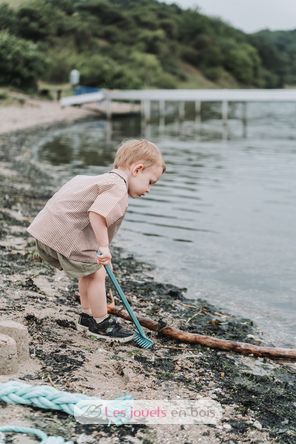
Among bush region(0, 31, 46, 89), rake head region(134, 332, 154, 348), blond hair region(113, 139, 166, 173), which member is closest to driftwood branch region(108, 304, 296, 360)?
rake head region(134, 332, 154, 348)

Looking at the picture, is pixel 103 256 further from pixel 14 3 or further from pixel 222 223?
pixel 14 3

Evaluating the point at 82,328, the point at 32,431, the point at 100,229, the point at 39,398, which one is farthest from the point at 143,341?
the point at 32,431

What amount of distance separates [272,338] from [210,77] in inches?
3112

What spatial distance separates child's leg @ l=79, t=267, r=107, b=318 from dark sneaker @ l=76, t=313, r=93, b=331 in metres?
0.05

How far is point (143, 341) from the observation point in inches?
188

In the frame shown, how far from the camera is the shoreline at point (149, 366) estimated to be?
3.44m

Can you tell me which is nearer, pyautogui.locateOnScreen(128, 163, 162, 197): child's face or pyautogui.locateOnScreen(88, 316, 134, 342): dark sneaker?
pyautogui.locateOnScreen(128, 163, 162, 197): child's face

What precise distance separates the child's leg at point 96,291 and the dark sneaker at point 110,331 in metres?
0.06

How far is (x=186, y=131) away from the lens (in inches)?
1302

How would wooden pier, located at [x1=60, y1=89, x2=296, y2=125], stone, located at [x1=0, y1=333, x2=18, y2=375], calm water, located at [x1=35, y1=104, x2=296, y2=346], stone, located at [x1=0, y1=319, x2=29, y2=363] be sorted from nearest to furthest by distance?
stone, located at [x1=0, y1=333, x2=18, y2=375] → stone, located at [x1=0, y1=319, x2=29, y2=363] → calm water, located at [x1=35, y1=104, x2=296, y2=346] → wooden pier, located at [x1=60, y1=89, x2=296, y2=125]

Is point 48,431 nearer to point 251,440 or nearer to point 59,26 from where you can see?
point 251,440

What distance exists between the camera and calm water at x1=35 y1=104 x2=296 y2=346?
23.8 ft

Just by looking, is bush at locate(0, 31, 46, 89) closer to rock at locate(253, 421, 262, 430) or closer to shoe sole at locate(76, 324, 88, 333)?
shoe sole at locate(76, 324, 88, 333)

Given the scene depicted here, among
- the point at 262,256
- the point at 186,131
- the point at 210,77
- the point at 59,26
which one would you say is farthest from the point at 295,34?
the point at 262,256
